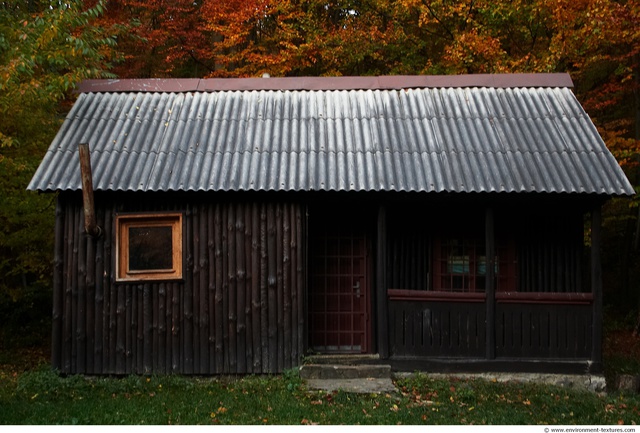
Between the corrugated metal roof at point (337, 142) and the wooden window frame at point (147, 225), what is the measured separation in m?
0.65

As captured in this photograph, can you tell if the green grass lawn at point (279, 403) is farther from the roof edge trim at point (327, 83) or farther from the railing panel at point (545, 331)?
the roof edge trim at point (327, 83)

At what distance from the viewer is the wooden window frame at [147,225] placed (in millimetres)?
9625

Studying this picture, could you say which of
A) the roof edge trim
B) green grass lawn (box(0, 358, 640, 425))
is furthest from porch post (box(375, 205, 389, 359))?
the roof edge trim

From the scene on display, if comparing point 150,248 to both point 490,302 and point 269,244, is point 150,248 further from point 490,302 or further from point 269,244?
point 490,302

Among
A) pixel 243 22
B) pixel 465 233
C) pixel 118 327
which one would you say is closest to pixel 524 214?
pixel 465 233

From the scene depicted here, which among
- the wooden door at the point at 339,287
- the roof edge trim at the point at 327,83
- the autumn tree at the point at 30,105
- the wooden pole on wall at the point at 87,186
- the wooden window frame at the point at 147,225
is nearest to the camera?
the wooden pole on wall at the point at 87,186

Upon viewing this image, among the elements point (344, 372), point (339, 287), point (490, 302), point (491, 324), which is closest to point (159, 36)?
point (339, 287)

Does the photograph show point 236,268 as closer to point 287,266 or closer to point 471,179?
point 287,266

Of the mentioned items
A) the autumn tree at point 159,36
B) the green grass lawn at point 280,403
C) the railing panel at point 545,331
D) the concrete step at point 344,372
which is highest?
the autumn tree at point 159,36

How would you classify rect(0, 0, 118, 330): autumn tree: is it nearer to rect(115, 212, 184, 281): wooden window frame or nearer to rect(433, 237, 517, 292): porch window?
rect(115, 212, 184, 281): wooden window frame

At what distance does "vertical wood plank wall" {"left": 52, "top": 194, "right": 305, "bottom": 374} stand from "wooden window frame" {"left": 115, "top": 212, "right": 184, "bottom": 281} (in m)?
0.11

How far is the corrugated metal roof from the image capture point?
936cm

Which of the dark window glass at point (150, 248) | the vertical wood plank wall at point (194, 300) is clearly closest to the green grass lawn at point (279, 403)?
the vertical wood plank wall at point (194, 300)

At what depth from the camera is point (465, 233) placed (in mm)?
10938
